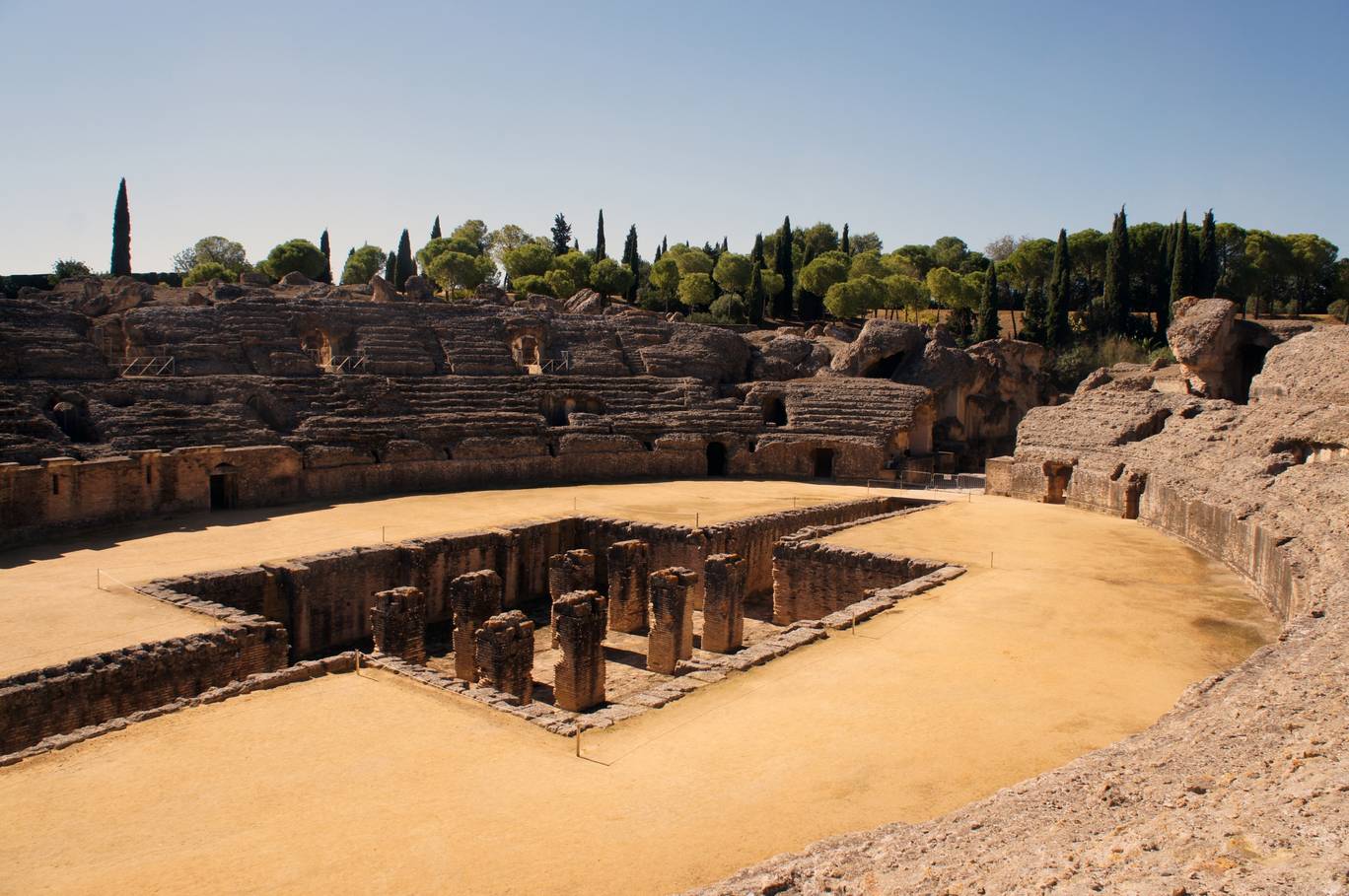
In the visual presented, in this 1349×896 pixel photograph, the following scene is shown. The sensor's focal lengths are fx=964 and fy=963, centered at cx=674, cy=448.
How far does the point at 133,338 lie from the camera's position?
26.6m

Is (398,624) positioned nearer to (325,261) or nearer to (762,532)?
(762,532)

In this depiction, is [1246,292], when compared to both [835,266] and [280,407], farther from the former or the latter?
[280,407]

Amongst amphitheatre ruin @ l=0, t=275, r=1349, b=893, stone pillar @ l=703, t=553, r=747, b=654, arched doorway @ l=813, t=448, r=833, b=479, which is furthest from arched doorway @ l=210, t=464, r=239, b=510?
arched doorway @ l=813, t=448, r=833, b=479

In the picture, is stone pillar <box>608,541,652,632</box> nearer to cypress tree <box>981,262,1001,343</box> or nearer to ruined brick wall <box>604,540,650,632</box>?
ruined brick wall <box>604,540,650,632</box>

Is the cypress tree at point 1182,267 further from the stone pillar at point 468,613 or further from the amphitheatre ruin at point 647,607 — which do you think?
the stone pillar at point 468,613

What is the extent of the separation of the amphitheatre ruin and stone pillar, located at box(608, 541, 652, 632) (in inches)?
2.9

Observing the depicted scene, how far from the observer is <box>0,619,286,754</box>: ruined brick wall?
33.3 feet

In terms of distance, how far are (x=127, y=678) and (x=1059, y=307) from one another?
1574 inches

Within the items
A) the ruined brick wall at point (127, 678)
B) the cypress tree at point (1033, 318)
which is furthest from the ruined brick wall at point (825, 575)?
the cypress tree at point (1033, 318)

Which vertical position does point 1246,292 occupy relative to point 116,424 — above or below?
above

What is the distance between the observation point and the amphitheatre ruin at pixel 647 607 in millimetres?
6637

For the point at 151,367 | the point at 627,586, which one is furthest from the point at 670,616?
the point at 151,367

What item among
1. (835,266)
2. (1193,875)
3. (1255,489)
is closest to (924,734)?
(1193,875)

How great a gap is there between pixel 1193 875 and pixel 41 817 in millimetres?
7984
